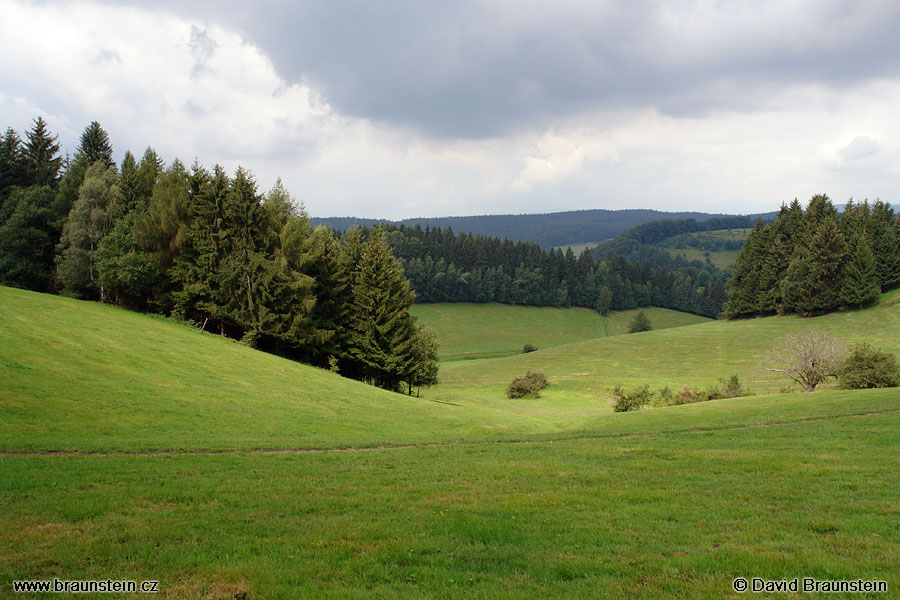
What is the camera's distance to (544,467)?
1391 cm

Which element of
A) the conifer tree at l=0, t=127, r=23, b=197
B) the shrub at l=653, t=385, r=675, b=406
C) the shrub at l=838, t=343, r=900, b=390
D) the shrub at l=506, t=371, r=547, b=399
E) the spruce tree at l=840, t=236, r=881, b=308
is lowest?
the shrub at l=506, t=371, r=547, b=399

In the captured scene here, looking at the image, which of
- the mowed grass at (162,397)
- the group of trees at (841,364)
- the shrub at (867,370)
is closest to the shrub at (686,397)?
the group of trees at (841,364)

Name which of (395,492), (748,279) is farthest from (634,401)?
(748,279)

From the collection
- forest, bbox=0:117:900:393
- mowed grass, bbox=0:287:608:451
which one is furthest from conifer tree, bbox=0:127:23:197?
mowed grass, bbox=0:287:608:451

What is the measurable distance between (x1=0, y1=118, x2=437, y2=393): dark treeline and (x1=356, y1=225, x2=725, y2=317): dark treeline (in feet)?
326

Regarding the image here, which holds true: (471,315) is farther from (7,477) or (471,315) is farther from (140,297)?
(7,477)

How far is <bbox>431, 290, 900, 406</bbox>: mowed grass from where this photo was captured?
61.9 m

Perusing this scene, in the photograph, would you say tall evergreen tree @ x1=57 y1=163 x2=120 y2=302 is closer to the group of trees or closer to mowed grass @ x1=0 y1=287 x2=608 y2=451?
mowed grass @ x1=0 y1=287 x2=608 y2=451

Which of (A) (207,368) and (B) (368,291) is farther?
(B) (368,291)

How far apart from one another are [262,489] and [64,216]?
5625 cm

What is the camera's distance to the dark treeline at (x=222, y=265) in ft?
147

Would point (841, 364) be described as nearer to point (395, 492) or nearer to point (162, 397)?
point (395, 492)

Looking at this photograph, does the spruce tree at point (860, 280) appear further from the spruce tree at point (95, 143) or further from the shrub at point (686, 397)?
the spruce tree at point (95, 143)

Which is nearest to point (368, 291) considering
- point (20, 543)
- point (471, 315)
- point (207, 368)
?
point (207, 368)
